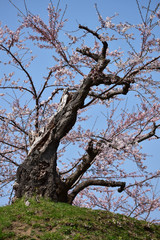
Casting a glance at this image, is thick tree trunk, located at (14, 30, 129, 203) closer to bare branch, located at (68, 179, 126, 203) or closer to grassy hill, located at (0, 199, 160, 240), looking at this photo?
bare branch, located at (68, 179, 126, 203)

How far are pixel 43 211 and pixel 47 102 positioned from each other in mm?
6385

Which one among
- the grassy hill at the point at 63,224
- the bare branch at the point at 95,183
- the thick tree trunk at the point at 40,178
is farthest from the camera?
the bare branch at the point at 95,183

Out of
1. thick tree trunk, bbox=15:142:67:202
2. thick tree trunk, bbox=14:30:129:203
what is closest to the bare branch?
thick tree trunk, bbox=14:30:129:203

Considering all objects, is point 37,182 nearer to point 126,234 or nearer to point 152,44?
point 126,234

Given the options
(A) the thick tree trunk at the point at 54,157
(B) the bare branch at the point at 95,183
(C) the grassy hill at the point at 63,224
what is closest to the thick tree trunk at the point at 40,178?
(A) the thick tree trunk at the point at 54,157

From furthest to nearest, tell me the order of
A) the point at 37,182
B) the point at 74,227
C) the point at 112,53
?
the point at 112,53
the point at 37,182
the point at 74,227

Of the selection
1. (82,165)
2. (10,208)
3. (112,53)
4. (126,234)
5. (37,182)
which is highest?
(112,53)

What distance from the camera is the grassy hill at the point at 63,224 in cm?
550

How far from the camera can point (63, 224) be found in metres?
5.89

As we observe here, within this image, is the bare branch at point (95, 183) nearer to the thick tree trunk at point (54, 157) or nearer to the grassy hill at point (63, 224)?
the thick tree trunk at point (54, 157)

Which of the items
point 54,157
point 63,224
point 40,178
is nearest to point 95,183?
point 54,157

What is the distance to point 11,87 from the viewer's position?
37.7ft

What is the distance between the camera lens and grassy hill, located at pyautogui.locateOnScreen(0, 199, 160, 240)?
550 cm

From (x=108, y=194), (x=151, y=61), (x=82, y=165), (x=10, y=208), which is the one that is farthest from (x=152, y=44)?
(x=108, y=194)
